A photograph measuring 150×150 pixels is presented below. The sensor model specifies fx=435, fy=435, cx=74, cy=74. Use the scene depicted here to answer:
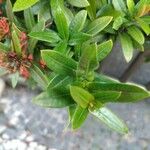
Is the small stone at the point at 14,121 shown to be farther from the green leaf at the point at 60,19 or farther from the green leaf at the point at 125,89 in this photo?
the green leaf at the point at 125,89

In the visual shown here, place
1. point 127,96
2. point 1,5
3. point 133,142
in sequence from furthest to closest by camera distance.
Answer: point 133,142, point 1,5, point 127,96

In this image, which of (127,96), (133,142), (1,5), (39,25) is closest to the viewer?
(127,96)

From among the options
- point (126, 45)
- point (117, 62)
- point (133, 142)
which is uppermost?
point (126, 45)

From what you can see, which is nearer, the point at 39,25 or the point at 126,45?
the point at 39,25

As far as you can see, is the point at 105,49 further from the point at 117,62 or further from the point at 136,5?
the point at 117,62

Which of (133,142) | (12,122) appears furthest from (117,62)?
(12,122)

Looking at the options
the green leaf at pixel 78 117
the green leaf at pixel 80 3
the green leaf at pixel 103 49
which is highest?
the green leaf at pixel 80 3

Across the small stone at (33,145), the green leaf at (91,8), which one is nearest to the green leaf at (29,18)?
the green leaf at (91,8)
